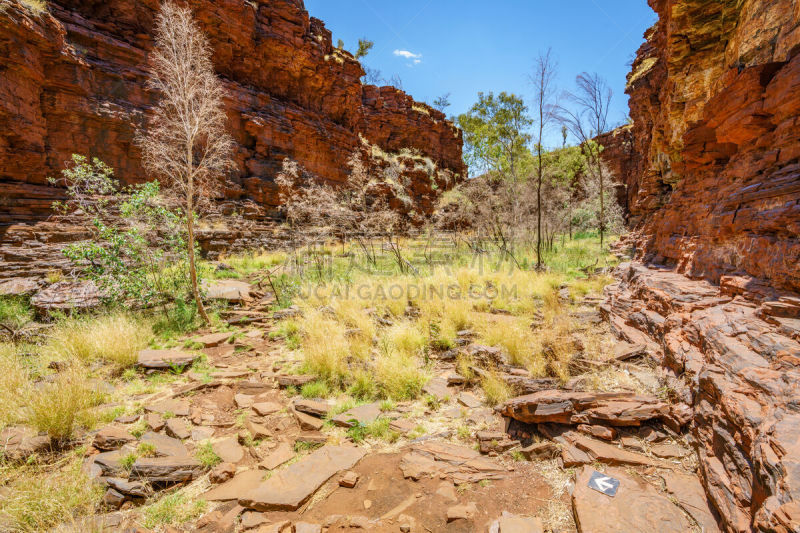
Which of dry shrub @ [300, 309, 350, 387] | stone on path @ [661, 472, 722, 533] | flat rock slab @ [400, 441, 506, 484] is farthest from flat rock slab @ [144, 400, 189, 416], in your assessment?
stone on path @ [661, 472, 722, 533]

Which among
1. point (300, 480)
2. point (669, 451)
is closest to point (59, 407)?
point (300, 480)

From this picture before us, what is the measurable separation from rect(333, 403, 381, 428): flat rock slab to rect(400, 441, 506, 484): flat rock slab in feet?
2.31

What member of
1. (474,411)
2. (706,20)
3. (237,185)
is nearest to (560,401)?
(474,411)

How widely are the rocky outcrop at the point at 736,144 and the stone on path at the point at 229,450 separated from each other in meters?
5.32

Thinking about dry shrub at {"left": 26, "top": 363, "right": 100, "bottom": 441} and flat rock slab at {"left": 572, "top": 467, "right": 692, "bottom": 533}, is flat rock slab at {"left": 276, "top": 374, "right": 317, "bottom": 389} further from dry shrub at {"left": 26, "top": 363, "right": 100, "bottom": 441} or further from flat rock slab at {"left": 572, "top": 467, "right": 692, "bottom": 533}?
flat rock slab at {"left": 572, "top": 467, "right": 692, "bottom": 533}

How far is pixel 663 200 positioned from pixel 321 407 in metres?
11.7

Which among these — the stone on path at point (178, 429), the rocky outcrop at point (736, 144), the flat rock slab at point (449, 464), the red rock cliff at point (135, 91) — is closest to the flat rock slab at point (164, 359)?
the stone on path at point (178, 429)

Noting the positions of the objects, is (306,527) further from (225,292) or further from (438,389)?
(225,292)

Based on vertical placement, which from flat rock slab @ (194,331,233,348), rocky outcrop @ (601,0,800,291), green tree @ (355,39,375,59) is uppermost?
green tree @ (355,39,375,59)

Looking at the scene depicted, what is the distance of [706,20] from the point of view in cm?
629

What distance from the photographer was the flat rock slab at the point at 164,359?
5148mm

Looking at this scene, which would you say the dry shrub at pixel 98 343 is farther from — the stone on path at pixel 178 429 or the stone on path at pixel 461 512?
the stone on path at pixel 461 512

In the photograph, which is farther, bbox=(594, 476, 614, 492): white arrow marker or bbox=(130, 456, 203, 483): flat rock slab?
bbox=(130, 456, 203, 483): flat rock slab

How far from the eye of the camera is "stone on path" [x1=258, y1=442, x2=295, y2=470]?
3.09 m
